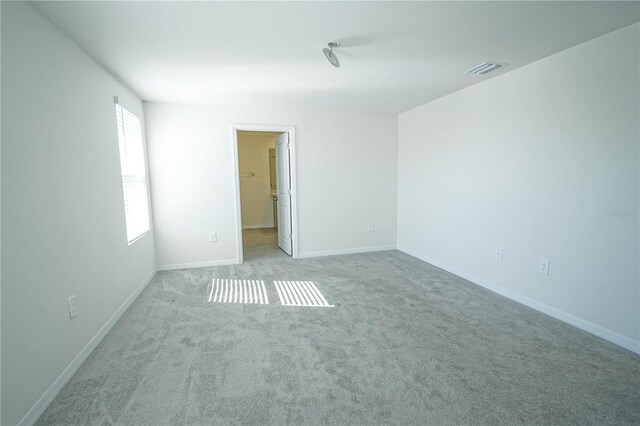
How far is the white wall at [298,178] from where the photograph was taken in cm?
389

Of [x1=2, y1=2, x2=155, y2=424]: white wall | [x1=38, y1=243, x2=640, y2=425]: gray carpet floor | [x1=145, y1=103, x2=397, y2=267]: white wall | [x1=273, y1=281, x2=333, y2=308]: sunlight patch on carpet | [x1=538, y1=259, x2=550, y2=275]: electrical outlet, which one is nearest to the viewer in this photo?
[x1=2, y1=2, x2=155, y2=424]: white wall

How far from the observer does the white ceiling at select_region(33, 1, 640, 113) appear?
5.80 ft

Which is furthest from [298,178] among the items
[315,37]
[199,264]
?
[315,37]

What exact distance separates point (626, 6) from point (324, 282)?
3.23 meters

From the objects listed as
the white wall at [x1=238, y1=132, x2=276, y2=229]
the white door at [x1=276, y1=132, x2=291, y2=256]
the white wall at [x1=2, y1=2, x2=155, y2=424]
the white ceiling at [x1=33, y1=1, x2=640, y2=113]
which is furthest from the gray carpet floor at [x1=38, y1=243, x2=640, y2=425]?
the white wall at [x1=238, y1=132, x2=276, y2=229]

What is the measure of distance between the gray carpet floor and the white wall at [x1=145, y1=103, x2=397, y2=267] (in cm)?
126

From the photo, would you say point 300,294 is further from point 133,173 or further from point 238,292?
point 133,173

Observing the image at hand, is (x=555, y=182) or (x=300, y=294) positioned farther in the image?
(x=300, y=294)

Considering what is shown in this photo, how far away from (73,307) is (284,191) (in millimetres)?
3137

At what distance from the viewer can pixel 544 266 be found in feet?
8.82

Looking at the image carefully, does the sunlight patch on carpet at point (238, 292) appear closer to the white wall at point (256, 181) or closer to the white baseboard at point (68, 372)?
the white baseboard at point (68, 372)

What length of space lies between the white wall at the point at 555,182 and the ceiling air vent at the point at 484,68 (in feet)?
0.87

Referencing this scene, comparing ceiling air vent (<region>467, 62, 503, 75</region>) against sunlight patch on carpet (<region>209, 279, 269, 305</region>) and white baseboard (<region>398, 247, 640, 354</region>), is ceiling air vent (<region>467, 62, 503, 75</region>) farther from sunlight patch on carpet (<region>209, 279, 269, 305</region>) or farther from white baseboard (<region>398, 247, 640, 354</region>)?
sunlight patch on carpet (<region>209, 279, 269, 305</region>)

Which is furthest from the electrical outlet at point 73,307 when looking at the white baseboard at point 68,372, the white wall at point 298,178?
the white wall at point 298,178
